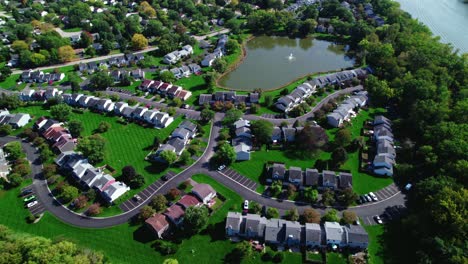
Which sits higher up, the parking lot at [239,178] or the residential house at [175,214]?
the residential house at [175,214]

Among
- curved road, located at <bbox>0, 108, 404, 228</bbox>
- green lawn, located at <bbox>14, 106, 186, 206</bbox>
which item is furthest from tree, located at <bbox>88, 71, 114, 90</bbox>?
curved road, located at <bbox>0, 108, 404, 228</bbox>

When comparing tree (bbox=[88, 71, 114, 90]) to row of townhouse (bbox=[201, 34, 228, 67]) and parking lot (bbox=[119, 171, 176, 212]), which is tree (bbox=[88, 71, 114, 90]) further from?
parking lot (bbox=[119, 171, 176, 212])

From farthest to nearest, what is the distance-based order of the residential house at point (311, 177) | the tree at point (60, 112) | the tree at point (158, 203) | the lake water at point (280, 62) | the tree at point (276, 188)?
the lake water at point (280, 62), the tree at point (60, 112), the residential house at point (311, 177), the tree at point (276, 188), the tree at point (158, 203)

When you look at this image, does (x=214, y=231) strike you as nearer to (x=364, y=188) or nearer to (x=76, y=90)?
(x=364, y=188)

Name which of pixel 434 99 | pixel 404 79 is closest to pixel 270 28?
pixel 404 79

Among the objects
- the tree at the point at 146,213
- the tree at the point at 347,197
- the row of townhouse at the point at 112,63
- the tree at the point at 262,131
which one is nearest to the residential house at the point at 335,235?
the tree at the point at 347,197

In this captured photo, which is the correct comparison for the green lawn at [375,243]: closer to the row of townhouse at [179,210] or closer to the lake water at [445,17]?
the row of townhouse at [179,210]
